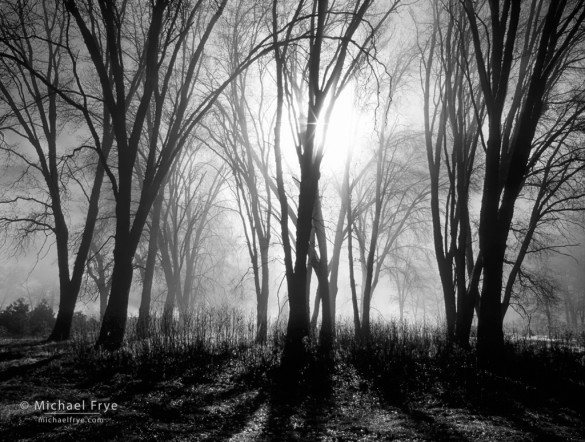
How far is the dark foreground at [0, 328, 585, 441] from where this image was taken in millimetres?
3168

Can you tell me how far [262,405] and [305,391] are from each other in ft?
2.46

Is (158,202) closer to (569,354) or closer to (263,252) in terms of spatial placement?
(263,252)

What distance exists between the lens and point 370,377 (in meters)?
5.11

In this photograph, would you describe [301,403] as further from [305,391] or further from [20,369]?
[20,369]

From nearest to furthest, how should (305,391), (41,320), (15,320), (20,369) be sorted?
(305,391), (20,369), (15,320), (41,320)

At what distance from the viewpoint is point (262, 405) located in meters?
4.03

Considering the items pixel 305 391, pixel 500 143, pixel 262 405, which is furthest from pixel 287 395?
pixel 500 143

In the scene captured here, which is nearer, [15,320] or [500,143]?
[500,143]

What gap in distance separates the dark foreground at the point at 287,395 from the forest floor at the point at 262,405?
12mm

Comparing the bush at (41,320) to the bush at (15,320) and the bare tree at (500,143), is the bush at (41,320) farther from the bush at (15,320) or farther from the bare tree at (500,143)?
the bare tree at (500,143)

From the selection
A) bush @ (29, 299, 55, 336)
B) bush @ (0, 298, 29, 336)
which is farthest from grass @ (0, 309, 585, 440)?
bush @ (29, 299, 55, 336)

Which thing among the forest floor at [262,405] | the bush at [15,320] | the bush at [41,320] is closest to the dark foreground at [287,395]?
the forest floor at [262,405]

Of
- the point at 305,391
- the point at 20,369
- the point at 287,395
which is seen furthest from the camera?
the point at 20,369

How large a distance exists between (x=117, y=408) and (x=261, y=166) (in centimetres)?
832
